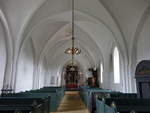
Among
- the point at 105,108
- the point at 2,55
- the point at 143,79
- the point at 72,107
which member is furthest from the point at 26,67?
the point at 105,108

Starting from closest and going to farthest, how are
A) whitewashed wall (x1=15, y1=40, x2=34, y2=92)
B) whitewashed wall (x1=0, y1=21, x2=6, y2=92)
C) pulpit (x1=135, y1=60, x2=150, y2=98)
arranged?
pulpit (x1=135, y1=60, x2=150, y2=98) → whitewashed wall (x1=0, y1=21, x2=6, y2=92) → whitewashed wall (x1=15, y1=40, x2=34, y2=92)

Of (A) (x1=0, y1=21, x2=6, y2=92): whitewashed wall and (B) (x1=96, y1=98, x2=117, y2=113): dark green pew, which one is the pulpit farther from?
(A) (x1=0, y1=21, x2=6, y2=92): whitewashed wall

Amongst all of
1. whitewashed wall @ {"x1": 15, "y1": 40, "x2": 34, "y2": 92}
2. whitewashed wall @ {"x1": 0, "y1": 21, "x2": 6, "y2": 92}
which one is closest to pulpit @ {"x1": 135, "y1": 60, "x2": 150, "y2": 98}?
whitewashed wall @ {"x1": 0, "y1": 21, "x2": 6, "y2": 92}

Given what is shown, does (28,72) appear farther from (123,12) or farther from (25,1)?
(123,12)

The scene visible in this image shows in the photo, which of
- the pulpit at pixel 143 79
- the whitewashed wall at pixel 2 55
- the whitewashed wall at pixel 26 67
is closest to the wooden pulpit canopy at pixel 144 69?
the pulpit at pixel 143 79

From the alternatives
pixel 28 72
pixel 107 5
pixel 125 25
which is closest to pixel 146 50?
pixel 125 25

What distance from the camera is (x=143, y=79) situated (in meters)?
5.41

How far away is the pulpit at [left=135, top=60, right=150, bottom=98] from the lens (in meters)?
5.16

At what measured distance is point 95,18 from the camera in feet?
25.3

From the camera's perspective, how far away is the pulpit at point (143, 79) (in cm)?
516

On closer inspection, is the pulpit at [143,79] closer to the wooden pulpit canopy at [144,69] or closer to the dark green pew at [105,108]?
the wooden pulpit canopy at [144,69]

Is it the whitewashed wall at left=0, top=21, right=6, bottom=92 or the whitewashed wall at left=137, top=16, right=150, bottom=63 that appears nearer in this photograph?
the whitewashed wall at left=137, top=16, right=150, bottom=63

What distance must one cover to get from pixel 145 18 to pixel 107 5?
1953 millimetres

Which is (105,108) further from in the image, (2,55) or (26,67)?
(26,67)
